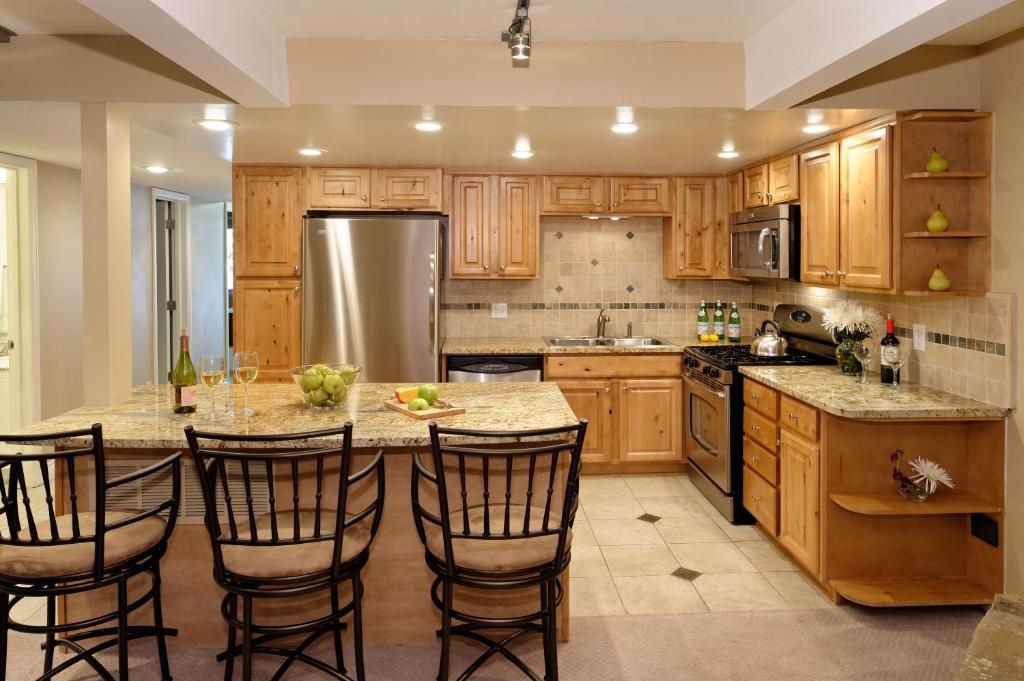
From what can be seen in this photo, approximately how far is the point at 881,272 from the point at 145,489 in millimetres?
3209

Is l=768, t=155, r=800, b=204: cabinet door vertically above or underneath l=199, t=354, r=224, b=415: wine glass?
above

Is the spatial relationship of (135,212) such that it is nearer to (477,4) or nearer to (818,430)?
(477,4)

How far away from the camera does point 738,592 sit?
3498 mm

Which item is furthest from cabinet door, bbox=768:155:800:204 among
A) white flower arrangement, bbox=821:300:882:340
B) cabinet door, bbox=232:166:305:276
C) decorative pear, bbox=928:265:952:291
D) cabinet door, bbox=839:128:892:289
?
cabinet door, bbox=232:166:305:276

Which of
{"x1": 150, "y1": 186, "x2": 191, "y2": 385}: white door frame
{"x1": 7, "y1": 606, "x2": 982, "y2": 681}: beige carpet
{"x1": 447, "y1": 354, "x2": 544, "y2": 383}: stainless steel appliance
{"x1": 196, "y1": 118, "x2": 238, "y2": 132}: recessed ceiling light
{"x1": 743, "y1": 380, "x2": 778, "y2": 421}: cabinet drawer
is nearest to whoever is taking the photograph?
{"x1": 7, "y1": 606, "x2": 982, "y2": 681}: beige carpet

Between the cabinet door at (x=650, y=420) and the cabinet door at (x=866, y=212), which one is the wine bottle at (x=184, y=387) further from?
the cabinet door at (x=650, y=420)

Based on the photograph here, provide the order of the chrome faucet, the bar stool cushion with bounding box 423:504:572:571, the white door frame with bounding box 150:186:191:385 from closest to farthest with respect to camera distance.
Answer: the bar stool cushion with bounding box 423:504:572:571
the chrome faucet
the white door frame with bounding box 150:186:191:385

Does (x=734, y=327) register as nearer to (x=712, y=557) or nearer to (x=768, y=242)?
(x=768, y=242)

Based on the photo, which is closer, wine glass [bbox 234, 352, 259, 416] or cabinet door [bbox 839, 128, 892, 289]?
wine glass [bbox 234, 352, 259, 416]

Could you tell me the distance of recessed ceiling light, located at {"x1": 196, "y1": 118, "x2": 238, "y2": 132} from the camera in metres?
3.66

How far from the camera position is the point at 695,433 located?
510cm

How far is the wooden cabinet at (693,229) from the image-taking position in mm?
5598

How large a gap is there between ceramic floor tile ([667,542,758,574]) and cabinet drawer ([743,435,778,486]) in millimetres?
416

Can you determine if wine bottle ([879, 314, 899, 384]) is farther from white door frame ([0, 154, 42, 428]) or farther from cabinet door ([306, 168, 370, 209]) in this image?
white door frame ([0, 154, 42, 428])
